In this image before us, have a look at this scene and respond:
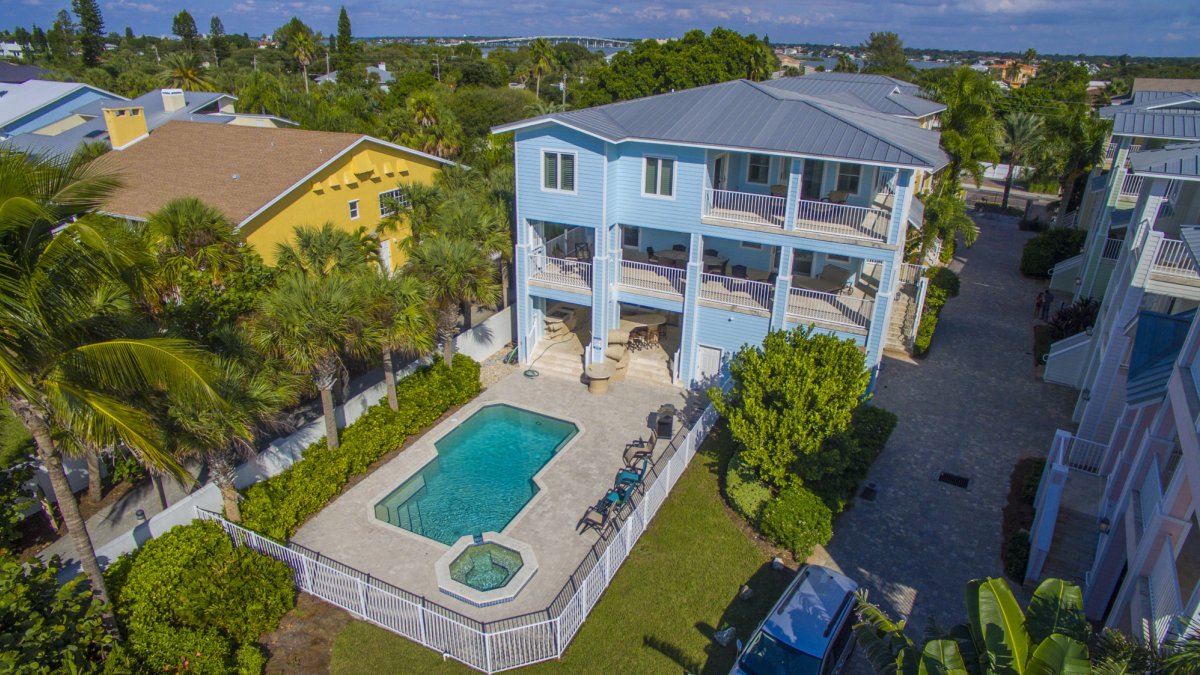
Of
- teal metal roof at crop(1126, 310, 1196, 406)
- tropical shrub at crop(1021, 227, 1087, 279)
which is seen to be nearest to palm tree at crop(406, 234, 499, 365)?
teal metal roof at crop(1126, 310, 1196, 406)

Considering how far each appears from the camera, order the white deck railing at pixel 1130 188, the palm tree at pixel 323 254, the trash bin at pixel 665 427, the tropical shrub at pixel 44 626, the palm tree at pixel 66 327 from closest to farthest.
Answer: the palm tree at pixel 66 327 < the tropical shrub at pixel 44 626 < the palm tree at pixel 323 254 < the trash bin at pixel 665 427 < the white deck railing at pixel 1130 188

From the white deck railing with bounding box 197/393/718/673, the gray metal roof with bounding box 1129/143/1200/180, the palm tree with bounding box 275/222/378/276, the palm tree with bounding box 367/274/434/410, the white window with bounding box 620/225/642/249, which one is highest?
the gray metal roof with bounding box 1129/143/1200/180

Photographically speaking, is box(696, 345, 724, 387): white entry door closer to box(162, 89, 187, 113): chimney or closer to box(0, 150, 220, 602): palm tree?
box(0, 150, 220, 602): palm tree

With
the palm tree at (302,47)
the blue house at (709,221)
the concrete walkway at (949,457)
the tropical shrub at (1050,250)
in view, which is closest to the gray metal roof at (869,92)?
the blue house at (709,221)

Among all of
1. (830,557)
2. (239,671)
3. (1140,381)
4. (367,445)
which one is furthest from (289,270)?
(1140,381)

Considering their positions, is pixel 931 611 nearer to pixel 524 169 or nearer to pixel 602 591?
pixel 602 591

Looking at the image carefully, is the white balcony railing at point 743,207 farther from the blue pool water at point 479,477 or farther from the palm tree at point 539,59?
the palm tree at point 539,59
